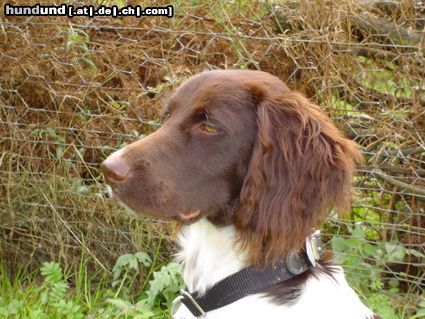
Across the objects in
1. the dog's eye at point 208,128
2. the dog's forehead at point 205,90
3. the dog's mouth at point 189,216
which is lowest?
the dog's mouth at point 189,216

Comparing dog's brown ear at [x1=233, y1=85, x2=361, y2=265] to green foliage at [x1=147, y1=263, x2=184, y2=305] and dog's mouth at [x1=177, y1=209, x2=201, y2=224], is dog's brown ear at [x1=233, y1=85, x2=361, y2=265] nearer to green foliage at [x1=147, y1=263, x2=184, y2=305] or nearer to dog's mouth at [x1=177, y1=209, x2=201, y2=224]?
dog's mouth at [x1=177, y1=209, x2=201, y2=224]

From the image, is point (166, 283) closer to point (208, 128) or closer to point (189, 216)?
point (189, 216)

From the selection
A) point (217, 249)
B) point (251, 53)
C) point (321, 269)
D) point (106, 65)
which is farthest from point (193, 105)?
point (106, 65)

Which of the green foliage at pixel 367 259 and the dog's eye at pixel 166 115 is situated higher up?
the dog's eye at pixel 166 115

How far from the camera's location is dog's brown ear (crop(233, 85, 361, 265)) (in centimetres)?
258

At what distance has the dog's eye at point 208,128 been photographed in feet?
8.71

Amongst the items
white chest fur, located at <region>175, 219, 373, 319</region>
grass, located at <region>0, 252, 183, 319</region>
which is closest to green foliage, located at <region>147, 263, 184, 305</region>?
grass, located at <region>0, 252, 183, 319</region>

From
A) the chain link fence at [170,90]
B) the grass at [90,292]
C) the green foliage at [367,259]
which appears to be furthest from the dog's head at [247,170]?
the green foliage at [367,259]

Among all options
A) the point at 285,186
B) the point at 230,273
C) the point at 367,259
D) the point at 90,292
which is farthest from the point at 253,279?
the point at 90,292

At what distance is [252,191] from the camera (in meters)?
2.59

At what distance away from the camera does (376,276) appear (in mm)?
3910

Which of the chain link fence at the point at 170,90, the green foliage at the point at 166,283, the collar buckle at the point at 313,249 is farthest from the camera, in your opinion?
the chain link fence at the point at 170,90

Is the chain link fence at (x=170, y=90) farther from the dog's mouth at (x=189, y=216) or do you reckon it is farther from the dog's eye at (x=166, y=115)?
the dog's mouth at (x=189, y=216)

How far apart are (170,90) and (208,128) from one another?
1.31 metres
